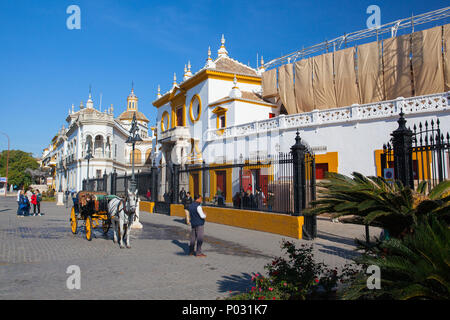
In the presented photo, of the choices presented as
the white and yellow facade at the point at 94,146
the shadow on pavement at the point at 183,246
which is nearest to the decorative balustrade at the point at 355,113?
the shadow on pavement at the point at 183,246

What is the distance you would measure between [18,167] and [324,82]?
7717 cm

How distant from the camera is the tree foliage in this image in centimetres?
7719

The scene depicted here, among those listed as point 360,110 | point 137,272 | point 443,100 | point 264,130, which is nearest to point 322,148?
point 360,110

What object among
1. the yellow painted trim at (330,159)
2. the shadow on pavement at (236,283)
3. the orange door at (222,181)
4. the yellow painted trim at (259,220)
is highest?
the yellow painted trim at (330,159)

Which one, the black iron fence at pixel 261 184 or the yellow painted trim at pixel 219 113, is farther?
the yellow painted trim at pixel 219 113

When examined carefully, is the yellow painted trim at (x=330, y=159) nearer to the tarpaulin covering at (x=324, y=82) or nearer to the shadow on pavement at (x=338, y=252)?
the tarpaulin covering at (x=324, y=82)

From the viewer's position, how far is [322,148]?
20.1 meters

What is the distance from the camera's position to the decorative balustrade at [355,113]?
16.7 m

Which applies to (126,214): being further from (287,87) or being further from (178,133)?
(178,133)

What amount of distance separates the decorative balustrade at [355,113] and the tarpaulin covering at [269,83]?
586 cm

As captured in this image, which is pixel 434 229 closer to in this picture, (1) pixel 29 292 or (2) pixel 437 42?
(1) pixel 29 292

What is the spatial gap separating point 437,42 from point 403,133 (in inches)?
536

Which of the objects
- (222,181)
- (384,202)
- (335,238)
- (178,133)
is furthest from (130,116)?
(384,202)

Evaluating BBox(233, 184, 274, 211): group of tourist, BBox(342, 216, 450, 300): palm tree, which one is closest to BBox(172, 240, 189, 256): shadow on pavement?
BBox(233, 184, 274, 211): group of tourist
